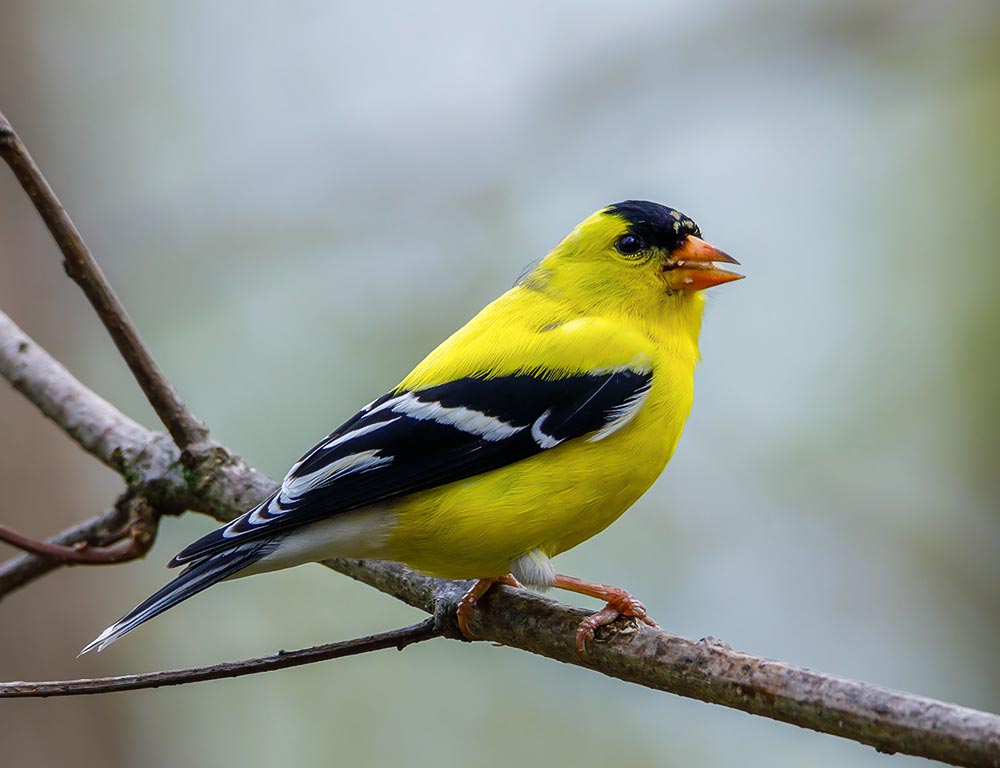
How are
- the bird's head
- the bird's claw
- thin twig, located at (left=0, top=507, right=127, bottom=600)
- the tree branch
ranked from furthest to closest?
the tree branch < the bird's head < thin twig, located at (left=0, top=507, right=127, bottom=600) < the bird's claw

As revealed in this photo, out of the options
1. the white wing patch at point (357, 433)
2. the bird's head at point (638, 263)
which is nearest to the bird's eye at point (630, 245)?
the bird's head at point (638, 263)

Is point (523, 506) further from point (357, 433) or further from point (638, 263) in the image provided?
point (638, 263)

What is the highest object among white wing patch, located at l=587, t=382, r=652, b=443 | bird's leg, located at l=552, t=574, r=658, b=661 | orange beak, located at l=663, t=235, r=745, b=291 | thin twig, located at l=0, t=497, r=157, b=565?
orange beak, located at l=663, t=235, r=745, b=291

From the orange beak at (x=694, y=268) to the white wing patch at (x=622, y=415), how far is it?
56 cm

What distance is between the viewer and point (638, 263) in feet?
10.6

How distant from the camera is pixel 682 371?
2979 mm

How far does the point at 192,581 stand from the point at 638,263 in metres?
1.63

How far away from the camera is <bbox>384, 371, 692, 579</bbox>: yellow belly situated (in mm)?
2602

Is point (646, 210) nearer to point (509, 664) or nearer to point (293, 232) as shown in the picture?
point (293, 232)

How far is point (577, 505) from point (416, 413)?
1.67ft

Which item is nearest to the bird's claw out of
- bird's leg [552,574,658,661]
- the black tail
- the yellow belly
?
bird's leg [552,574,658,661]

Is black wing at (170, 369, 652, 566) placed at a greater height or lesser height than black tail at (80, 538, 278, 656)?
greater

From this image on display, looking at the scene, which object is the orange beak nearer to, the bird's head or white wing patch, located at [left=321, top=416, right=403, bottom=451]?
the bird's head

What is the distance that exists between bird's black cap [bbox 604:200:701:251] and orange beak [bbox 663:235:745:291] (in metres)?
0.05
